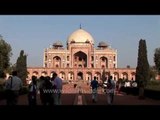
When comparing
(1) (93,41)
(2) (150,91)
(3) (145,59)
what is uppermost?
(1) (93,41)

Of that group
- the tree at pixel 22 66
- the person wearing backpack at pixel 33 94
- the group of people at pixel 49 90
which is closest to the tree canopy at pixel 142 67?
the tree at pixel 22 66

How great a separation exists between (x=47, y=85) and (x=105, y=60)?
7429 centimetres

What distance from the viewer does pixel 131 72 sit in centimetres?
8156

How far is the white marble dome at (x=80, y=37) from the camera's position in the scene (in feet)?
273

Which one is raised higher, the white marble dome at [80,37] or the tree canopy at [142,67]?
the white marble dome at [80,37]

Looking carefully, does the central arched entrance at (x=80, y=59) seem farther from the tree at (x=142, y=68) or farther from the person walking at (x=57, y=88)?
the person walking at (x=57, y=88)

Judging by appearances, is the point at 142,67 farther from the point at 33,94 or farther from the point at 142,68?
the point at 33,94

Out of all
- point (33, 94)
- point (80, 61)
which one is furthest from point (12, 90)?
point (80, 61)

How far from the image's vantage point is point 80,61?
285 feet

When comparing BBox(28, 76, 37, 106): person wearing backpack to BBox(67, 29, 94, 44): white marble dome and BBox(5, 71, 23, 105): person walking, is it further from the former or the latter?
BBox(67, 29, 94, 44): white marble dome

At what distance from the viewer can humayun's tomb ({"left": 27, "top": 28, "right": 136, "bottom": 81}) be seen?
80.1 metres
